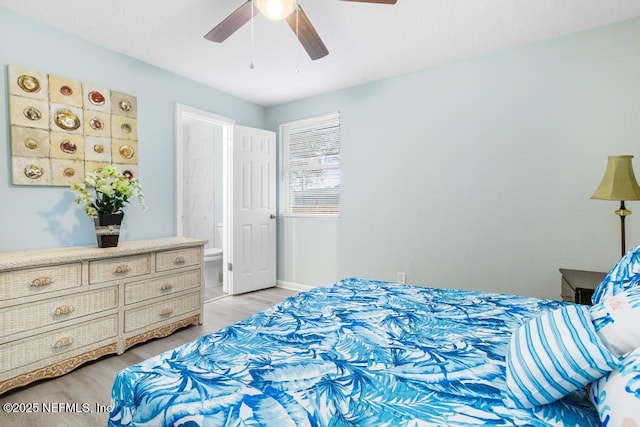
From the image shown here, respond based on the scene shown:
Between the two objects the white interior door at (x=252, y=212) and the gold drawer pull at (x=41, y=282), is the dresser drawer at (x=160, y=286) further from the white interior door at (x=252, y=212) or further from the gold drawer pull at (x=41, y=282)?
the white interior door at (x=252, y=212)

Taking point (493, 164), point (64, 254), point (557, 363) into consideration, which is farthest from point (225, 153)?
point (557, 363)

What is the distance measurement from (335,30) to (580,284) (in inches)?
99.4

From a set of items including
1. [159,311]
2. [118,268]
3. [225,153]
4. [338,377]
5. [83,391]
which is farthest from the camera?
[225,153]

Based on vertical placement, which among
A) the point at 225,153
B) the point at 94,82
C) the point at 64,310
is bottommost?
the point at 64,310

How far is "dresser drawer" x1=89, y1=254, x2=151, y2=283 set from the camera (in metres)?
2.27

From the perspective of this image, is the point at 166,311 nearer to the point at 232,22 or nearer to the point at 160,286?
the point at 160,286

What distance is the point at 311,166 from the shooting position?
4.18m

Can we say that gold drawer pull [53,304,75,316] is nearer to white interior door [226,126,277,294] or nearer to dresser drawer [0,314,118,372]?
dresser drawer [0,314,118,372]

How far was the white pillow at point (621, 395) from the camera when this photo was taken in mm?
633

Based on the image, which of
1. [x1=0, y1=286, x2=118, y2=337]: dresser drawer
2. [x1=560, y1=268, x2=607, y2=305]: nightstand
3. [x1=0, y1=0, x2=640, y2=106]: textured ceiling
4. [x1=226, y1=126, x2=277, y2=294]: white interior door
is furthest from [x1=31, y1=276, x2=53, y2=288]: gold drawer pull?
[x1=560, y1=268, x2=607, y2=305]: nightstand

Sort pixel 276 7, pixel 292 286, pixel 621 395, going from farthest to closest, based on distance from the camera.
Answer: pixel 292 286
pixel 276 7
pixel 621 395

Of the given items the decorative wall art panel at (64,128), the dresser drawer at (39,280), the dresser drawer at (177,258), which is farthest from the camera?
the dresser drawer at (177,258)

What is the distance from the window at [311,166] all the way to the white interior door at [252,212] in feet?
0.64

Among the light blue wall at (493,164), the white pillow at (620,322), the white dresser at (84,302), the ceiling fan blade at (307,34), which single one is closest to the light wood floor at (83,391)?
the white dresser at (84,302)
